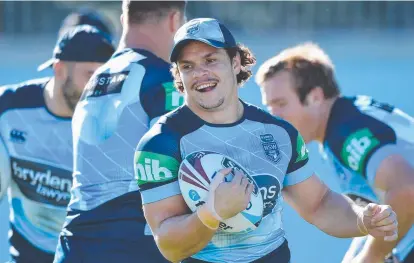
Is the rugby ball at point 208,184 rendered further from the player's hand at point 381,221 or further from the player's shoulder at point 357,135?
the player's shoulder at point 357,135

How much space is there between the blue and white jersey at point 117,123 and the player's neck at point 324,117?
911 millimetres

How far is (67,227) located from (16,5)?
6.75 meters

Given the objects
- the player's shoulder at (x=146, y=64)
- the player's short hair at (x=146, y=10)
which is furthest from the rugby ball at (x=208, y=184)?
the player's short hair at (x=146, y=10)

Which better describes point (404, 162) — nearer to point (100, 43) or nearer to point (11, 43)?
point (100, 43)

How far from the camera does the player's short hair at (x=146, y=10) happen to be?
15.1 feet

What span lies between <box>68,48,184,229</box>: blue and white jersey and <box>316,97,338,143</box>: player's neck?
911 mm

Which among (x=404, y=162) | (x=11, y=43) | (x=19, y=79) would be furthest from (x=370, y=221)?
(x=11, y=43)

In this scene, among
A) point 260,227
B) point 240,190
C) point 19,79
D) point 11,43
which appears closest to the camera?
point 240,190

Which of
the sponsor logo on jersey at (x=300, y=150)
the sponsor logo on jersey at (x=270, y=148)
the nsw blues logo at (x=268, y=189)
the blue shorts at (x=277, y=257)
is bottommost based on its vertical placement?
the blue shorts at (x=277, y=257)

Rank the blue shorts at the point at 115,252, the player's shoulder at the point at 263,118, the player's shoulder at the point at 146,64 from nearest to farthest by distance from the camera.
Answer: the player's shoulder at the point at 263,118 → the blue shorts at the point at 115,252 → the player's shoulder at the point at 146,64

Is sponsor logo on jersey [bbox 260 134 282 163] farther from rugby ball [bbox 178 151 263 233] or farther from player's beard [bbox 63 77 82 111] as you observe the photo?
player's beard [bbox 63 77 82 111]

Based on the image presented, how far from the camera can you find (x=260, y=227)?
11.8ft

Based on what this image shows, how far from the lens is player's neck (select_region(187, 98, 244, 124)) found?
3.61m

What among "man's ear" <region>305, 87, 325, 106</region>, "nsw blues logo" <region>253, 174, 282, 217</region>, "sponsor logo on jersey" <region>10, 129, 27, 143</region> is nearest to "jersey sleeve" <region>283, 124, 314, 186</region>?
"nsw blues logo" <region>253, 174, 282, 217</region>
